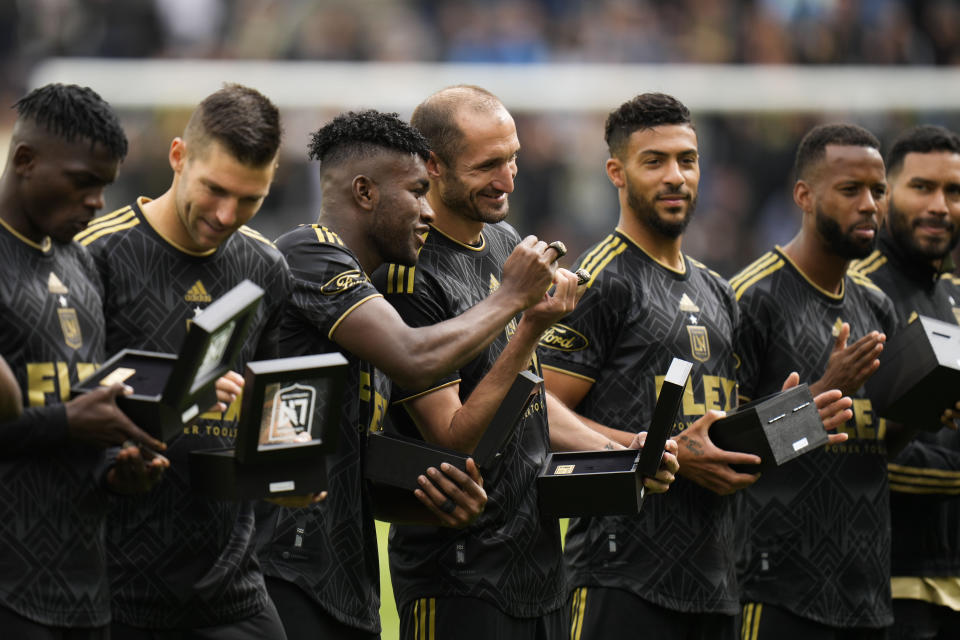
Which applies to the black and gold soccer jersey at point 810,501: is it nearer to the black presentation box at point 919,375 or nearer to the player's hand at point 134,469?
the black presentation box at point 919,375

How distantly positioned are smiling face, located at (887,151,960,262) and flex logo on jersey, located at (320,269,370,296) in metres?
3.30

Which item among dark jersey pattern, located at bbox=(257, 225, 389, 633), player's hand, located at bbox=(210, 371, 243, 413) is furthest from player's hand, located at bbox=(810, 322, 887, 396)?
player's hand, located at bbox=(210, 371, 243, 413)

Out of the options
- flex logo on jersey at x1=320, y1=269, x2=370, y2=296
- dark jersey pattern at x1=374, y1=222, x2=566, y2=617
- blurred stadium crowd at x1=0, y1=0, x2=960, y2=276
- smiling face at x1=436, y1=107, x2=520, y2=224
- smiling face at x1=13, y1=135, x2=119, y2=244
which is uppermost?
blurred stadium crowd at x1=0, y1=0, x2=960, y2=276

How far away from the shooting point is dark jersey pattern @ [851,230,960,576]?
21.1 feet

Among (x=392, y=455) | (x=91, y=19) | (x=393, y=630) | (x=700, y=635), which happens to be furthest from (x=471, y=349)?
(x=91, y=19)

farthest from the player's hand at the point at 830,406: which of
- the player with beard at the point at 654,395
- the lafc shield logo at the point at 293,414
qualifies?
the lafc shield logo at the point at 293,414

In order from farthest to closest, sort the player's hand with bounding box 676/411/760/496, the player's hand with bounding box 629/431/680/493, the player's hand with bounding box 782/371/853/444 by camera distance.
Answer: the player's hand with bounding box 782/371/853/444 → the player's hand with bounding box 676/411/760/496 → the player's hand with bounding box 629/431/680/493

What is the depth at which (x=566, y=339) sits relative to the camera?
5480 mm

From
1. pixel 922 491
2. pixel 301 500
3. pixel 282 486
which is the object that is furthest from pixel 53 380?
pixel 922 491

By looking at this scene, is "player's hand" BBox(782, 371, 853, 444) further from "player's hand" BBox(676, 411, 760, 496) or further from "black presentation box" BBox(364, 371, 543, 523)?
"black presentation box" BBox(364, 371, 543, 523)

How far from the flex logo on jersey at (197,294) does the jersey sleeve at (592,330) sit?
1.57 metres

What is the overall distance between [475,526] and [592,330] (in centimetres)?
101

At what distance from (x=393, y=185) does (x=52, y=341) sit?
1.33 meters

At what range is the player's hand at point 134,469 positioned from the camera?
3.88 meters
